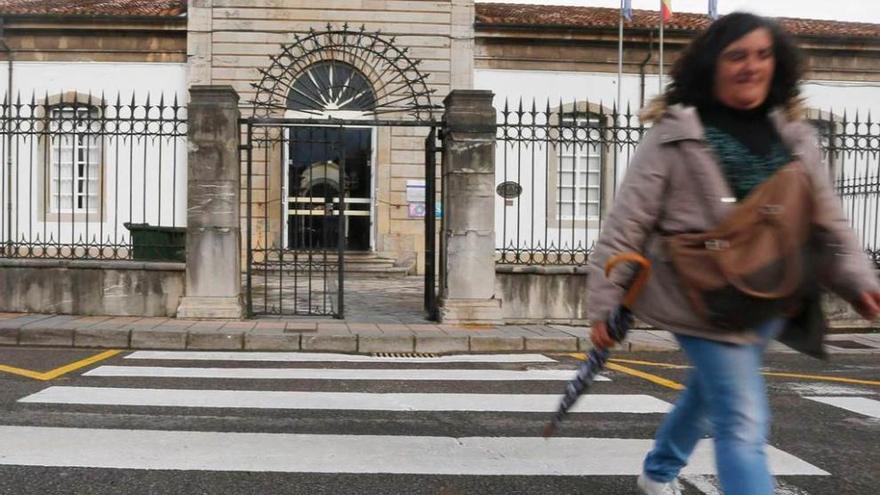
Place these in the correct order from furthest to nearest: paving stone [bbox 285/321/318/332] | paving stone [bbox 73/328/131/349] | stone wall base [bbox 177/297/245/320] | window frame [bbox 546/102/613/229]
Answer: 1. window frame [bbox 546/102/613/229]
2. stone wall base [bbox 177/297/245/320]
3. paving stone [bbox 285/321/318/332]
4. paving stone [bbox 73/328/131/349]

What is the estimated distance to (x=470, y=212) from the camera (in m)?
10.5

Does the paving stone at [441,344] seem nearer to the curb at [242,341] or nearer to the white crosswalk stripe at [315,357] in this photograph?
the curb at [242,341]

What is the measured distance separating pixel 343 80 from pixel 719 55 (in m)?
18.3

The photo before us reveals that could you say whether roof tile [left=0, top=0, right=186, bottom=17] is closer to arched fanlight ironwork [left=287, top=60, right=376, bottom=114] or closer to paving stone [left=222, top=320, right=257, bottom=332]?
arched fanlight ironwork [left=287, top=60, right=376, bottom=114]

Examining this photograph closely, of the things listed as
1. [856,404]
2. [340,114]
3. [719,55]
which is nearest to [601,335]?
[719,55]

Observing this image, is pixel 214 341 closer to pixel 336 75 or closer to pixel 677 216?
pixel 677 216

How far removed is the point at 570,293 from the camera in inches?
423

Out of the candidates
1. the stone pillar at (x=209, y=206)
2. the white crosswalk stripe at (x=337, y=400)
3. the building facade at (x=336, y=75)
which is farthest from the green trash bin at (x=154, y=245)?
the building facade at (x=336, y=75)

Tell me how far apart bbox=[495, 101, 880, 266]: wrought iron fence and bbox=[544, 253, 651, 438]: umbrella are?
4428 mm

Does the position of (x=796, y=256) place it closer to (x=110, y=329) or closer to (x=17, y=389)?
(x=17, y=389)

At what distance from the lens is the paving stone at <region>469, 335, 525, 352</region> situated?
898cm

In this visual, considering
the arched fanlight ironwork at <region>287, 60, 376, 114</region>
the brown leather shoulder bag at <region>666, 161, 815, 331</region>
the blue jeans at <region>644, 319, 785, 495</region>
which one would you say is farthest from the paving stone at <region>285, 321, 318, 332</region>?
the arched fanlight ironwork at <region>287, 60, 376, 114</region>

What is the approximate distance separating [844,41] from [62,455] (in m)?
23.0

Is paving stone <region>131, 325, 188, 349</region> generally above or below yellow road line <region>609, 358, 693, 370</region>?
above
